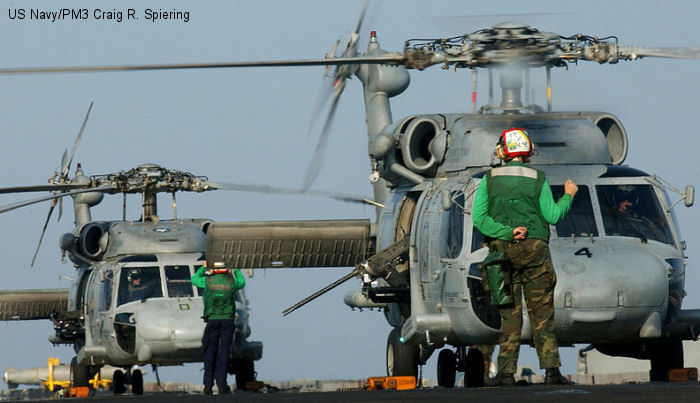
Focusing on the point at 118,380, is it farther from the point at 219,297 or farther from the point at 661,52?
the point at 661,52

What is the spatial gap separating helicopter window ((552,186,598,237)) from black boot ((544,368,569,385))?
4.15 meters

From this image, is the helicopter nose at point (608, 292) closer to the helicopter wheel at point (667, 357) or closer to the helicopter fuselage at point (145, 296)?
the helicopter wheel at point (667, 357)

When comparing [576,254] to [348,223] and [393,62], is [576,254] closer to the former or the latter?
[393,62]

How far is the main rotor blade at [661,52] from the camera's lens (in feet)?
49.4

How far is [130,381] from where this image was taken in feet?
86.2

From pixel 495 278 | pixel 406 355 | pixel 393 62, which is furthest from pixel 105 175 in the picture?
pixel 495 278

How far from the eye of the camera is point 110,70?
1268 cm

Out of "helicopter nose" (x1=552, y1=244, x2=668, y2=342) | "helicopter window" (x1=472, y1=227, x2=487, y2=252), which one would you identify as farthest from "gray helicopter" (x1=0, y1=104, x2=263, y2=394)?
"helicopter nose" (x1=552, y1=244, x2=668, y2=342)

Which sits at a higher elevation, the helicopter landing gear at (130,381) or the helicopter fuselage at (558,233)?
the helicopter fuselage at (558,233)

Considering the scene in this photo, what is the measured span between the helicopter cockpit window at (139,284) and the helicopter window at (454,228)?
886cm

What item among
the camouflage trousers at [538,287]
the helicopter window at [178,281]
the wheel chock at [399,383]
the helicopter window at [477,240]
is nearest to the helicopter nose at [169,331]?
the helicopter window at [178,281]

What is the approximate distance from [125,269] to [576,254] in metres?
11.6

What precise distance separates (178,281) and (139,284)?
680 mm

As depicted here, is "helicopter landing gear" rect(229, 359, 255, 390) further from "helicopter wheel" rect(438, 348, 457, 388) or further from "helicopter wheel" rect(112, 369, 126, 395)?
"helicopter wheel" rect(438, 348, 457, 388)
